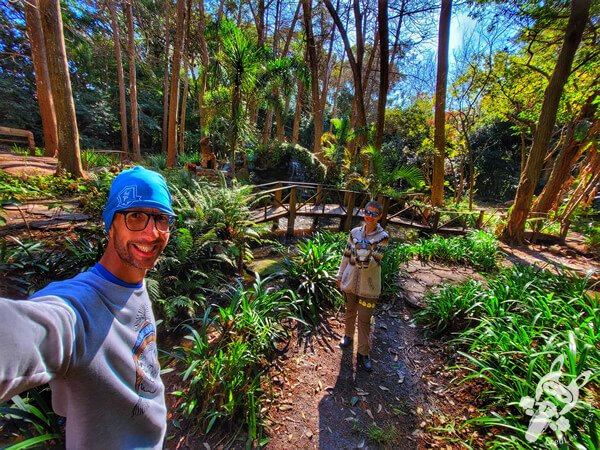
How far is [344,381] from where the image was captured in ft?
9.13

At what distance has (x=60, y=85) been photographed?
599cm

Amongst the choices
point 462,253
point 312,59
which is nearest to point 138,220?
point 462,253

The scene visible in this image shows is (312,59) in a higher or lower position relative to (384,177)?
higher

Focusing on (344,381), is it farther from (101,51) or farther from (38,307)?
(101,51)

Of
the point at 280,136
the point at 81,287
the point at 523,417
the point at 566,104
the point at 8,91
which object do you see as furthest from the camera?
the point at 8,91

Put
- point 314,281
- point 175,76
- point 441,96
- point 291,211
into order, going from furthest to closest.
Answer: point 175,76 → point 441,96 → point 291,211 → point 314,281

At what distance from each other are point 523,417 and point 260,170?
35.4ft

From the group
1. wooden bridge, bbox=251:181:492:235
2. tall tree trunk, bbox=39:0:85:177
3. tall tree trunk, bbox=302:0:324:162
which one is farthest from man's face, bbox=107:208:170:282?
tall tree trunk, bbox=302:0:324:162

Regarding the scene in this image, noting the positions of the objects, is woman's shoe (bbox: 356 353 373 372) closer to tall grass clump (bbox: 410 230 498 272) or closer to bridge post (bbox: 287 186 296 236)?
tall grass clump (bbox: 410 230 498 272)

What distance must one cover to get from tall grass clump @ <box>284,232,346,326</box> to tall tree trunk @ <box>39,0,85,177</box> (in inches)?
250

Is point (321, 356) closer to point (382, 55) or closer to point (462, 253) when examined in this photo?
point (462, 253)

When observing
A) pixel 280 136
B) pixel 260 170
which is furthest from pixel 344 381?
pixel 280 136

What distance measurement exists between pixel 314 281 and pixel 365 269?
1336mm

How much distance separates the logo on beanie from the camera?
3.25 feet
